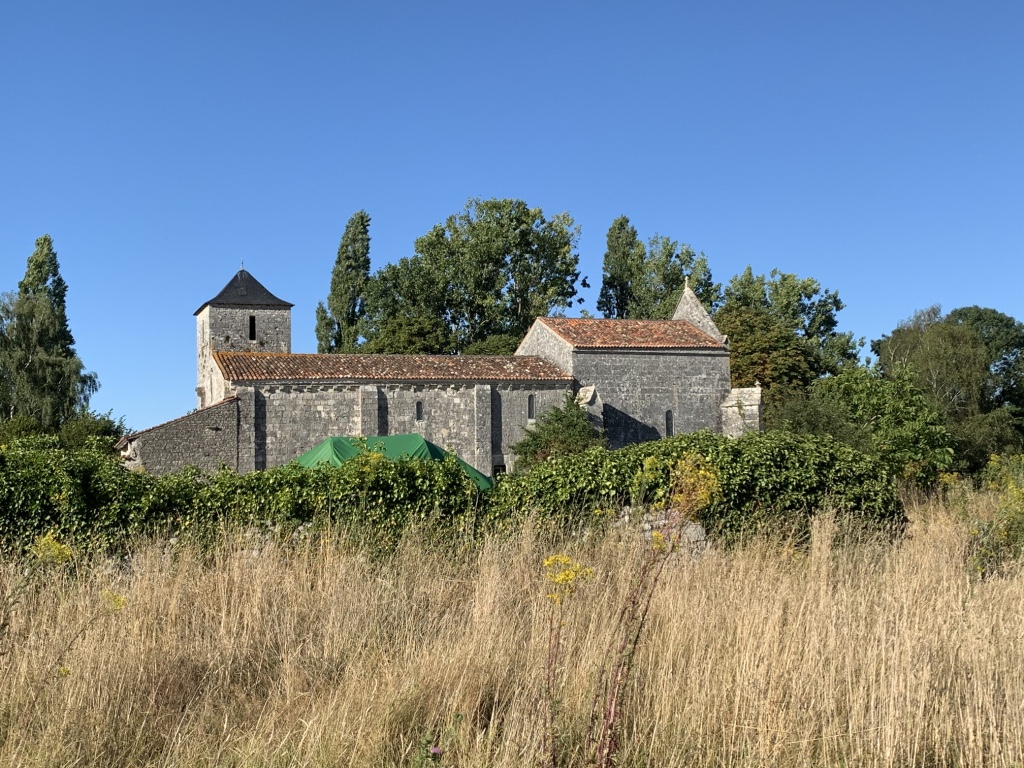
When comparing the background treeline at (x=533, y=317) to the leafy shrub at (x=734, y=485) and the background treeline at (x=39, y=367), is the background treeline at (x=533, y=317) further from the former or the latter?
the leafy shrub at (x=734, y=485)

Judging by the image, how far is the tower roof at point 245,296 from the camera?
51.7 meters

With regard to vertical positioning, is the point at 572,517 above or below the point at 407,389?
below

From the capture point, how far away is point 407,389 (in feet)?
116

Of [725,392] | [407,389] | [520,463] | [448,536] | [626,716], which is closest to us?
[626,716]

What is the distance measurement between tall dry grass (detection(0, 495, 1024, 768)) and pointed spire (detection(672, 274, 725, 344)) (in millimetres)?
34740

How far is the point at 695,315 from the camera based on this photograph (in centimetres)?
4259

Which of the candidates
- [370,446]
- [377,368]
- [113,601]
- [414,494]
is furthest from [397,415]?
[113,601]

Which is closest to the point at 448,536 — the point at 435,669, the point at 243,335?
the point at 435,669

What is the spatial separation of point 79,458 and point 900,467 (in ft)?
59.3

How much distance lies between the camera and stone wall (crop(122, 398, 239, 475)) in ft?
102

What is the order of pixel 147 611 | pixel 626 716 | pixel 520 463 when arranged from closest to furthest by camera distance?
pixel 626 716, pixel 147 611, pixel 520 463

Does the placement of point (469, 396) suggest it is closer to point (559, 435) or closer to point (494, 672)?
point (559, 435)

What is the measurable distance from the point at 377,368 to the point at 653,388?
438 inches

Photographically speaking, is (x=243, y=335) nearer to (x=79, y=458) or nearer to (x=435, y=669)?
(x=79, y=458)
